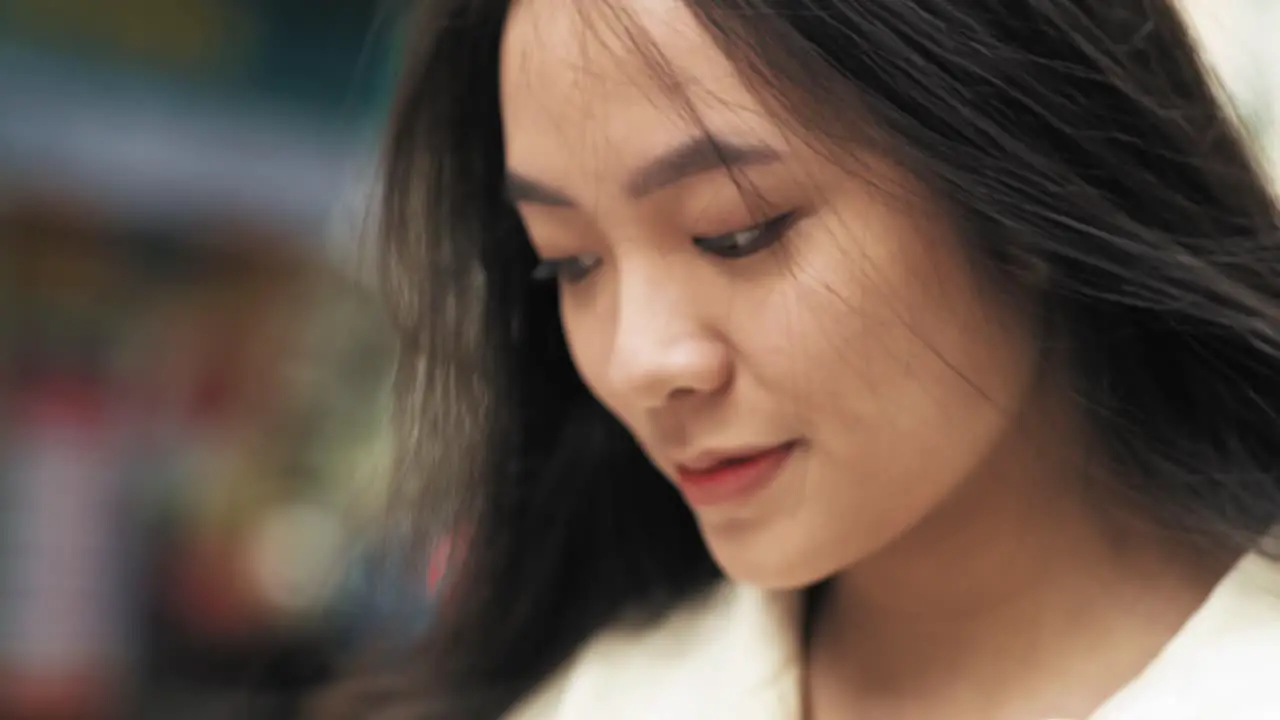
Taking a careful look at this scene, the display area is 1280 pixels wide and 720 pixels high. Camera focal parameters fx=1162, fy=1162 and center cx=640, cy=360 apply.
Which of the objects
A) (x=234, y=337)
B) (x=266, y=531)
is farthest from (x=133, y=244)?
(x=266, y=531)

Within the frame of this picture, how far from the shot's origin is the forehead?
36cm

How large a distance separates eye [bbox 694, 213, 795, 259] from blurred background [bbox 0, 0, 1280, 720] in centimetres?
37

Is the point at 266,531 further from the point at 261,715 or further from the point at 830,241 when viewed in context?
the point at 830,241

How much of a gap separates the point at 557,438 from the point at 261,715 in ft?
0.91

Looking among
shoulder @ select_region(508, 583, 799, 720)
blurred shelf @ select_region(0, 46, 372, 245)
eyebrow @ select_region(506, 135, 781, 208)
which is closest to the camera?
eyebrow @ select_region(506, 135, 781, 208)

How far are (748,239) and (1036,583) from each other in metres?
0.18

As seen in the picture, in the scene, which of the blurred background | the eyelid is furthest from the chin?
the blurred background

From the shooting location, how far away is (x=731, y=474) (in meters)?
0.41

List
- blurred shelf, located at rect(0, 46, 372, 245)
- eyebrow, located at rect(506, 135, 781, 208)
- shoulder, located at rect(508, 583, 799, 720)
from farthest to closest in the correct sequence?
blurred shelf, located at rect(0, 46, 372, 245) → shoulder, located at rect(508, 583, 799, 720) → eyebrow, located at rect(506, 135, 781, 208)

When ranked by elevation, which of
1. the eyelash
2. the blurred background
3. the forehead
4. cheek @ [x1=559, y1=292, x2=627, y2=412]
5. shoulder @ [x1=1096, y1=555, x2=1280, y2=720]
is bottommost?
the blurred background

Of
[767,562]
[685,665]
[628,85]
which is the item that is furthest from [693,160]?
[685,665]

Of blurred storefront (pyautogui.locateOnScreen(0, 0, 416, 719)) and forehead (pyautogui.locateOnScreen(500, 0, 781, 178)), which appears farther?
blurred storefront (pyautogui.locateOnScreen(0, 0, 416, 719))

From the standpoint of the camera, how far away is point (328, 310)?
766 millimetres

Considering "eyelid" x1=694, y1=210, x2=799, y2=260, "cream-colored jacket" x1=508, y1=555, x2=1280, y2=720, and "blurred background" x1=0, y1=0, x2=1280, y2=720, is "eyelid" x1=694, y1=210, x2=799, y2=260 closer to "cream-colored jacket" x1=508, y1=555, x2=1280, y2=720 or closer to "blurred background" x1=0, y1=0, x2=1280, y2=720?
"cream-colored jacket" x1=508, y1=555, x2=1280, y2=720
